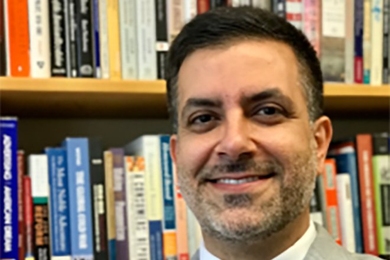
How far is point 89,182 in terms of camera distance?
1.17 metres

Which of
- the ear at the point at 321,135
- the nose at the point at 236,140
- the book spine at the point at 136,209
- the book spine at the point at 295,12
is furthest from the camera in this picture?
the book spine at the point at 295,12

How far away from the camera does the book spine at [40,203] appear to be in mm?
1140

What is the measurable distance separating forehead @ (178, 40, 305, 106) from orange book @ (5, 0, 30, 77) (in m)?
0.29

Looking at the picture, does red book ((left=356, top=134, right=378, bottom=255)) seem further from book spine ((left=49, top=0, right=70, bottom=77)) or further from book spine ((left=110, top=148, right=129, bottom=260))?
book spine ((left=49, top=0, right=70, bottom=77))

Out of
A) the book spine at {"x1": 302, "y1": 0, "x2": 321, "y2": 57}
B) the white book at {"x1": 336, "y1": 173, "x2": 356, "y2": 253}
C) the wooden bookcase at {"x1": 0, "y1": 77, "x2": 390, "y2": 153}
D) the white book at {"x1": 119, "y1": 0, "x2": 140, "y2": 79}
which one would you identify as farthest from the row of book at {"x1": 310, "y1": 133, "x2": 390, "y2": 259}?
the white book at {"x1": 119, "y1": 0, "x2": 140, "y2": 79}

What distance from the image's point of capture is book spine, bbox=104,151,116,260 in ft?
3.86

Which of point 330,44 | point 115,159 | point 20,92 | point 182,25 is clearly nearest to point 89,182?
point 115,159

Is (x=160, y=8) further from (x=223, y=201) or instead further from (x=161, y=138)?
(x=223, y=201)

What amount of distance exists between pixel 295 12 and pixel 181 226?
0.47 meters

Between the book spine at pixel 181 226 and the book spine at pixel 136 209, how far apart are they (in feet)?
0.19

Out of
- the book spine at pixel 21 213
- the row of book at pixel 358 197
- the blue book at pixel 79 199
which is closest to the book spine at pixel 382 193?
the row of book at pixel 358 197

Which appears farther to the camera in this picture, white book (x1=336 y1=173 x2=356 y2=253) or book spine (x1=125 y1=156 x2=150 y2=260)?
white book (x1=336 y1=173 x2=356 y2=253)

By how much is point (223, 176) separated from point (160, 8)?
382 millimetres

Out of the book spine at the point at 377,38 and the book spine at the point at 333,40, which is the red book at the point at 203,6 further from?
the book spine at the point at 377,38
